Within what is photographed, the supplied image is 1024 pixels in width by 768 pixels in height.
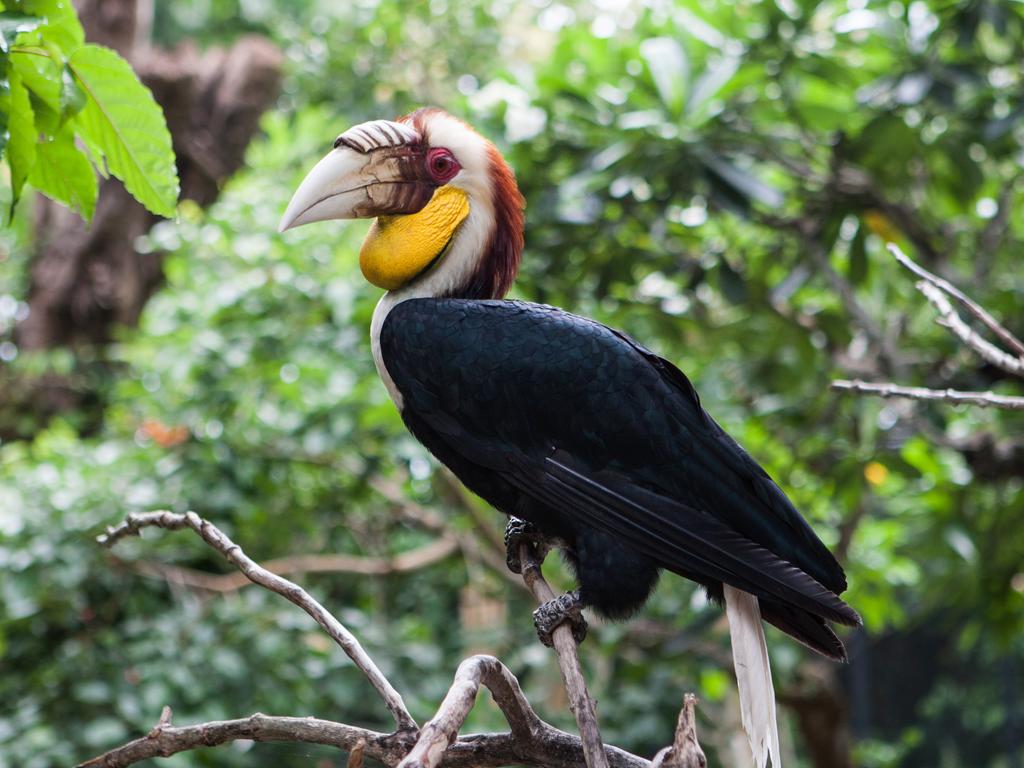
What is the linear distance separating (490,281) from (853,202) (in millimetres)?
1300

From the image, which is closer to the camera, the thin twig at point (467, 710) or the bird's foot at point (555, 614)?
the thin twig at point (467, 710)

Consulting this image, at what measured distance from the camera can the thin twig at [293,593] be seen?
1217mm

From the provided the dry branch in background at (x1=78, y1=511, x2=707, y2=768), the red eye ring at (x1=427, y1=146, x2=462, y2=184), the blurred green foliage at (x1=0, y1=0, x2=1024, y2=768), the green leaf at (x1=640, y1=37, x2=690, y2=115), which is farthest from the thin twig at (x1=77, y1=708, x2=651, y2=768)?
the green leaf at (x1=640, y1=37, x2=690, y2=115)

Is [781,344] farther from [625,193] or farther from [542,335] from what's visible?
[542,335]

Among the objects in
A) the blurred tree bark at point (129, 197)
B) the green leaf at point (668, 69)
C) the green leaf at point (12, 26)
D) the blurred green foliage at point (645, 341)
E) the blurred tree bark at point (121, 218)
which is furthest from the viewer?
the blurred tree bark at point (129, 197)

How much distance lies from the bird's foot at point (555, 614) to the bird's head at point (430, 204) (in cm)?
51

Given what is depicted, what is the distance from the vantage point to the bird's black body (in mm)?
1523

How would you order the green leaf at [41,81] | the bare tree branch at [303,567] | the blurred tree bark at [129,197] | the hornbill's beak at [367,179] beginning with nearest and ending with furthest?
the green leaf at [41,81], the hornbill's beak at [367,179], the bare tree branch at [303,567], the blurred tree bark at [129,197]

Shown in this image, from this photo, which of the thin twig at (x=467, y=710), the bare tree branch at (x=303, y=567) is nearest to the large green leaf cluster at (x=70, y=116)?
the thin twig at (x=467, y=710)

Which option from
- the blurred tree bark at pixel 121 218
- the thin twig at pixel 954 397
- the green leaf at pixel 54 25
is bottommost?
the blurred tree bark at pixel 121 218

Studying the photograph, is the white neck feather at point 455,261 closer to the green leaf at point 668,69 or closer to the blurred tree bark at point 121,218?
the green leaf at point 668,69

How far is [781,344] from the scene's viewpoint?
9.37 ft

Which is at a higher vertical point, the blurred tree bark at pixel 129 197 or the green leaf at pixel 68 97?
the green leaf at pixel 68 97

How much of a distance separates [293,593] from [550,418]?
0.50 meters
